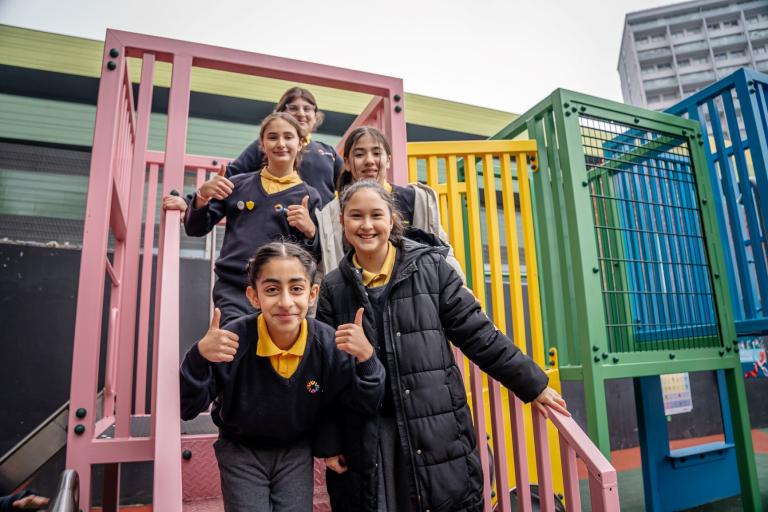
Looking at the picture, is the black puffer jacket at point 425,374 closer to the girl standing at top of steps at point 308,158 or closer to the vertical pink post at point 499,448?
the vertical pink post at point 499,448

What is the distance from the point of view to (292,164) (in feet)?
7.48

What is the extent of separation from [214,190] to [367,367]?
1.04 m

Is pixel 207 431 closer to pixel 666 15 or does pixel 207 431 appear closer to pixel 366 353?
pixel 366 353

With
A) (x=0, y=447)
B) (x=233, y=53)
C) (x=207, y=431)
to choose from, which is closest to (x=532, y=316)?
(x=207, y=431)

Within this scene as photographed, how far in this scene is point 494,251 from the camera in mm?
3043

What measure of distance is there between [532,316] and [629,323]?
54 centimetres

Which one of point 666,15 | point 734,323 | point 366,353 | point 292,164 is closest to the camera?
point 366,353

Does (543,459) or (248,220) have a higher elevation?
(248,220)

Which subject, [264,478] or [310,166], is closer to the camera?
[264,478]

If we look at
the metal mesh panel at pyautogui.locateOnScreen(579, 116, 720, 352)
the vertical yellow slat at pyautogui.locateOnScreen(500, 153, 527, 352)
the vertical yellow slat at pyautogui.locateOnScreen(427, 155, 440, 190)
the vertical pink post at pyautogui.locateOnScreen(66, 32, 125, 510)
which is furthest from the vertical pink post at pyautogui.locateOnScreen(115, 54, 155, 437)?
the metal mesh panel at pyautogui.locateOnScreen(579, 116, 720, 352)

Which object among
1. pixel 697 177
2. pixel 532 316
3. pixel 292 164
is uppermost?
pixel 697 177

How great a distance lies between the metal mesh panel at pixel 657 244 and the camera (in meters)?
3.04

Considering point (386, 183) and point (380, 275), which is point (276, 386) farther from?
point (386, 183)

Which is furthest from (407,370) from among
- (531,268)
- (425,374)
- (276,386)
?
(531,268)
